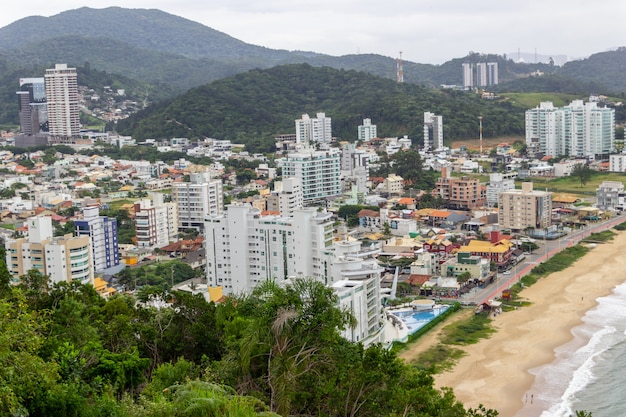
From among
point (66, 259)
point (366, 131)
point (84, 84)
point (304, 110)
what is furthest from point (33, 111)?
point (66, 259)

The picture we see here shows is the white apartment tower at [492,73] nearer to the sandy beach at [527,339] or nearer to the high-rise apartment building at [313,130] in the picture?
the high-rise apartment building at [313,130]

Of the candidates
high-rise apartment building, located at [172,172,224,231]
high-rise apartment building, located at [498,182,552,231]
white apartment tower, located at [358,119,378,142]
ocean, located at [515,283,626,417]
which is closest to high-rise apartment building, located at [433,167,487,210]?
high-rise apartment building, located at [498,182,552,231]

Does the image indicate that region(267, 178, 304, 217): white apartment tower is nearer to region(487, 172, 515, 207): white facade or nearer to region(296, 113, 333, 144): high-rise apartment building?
region(487, 172, 515, 207): white facade

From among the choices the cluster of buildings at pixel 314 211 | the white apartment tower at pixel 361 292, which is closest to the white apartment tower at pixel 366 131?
the cluster of buildings at pixel 314 211

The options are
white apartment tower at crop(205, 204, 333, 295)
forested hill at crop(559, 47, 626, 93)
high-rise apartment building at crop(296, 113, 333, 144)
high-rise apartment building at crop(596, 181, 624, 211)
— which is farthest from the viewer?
forested hill at crop(559, 47, 626, 93)

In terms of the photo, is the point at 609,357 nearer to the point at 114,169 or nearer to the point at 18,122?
the point at 114,169

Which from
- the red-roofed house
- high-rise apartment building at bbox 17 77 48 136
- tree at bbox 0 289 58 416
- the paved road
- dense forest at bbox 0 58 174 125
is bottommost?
the paved road

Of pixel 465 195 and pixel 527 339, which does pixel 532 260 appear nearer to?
pixel 527 339

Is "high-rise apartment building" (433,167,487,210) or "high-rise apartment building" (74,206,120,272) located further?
"high-rise apartment building" (433,167,487,210)

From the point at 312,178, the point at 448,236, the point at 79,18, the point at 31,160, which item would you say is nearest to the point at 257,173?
the point at 312,178
